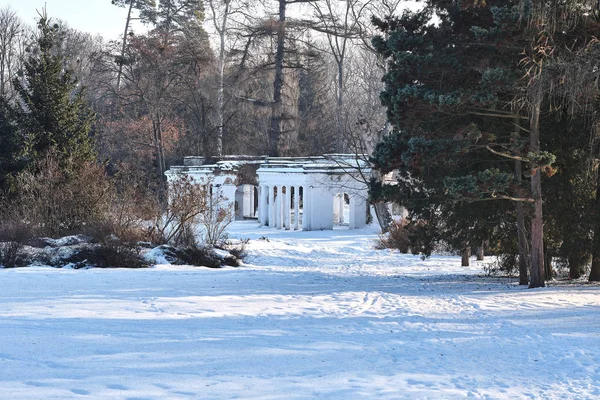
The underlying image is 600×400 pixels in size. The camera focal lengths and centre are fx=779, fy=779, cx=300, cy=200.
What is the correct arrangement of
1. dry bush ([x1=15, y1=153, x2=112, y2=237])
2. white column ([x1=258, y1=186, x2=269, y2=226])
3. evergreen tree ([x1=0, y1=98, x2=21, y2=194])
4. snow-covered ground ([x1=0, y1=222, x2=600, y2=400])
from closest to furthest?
snow-covered ground ([x1=0, y1=222, x2=600, y2=400]) < dry bush ([x1=15, y1=153, x2=112, y2=237]) < evergreen tree ([x1=0, y1=98, x2=21, y2=194]) < white column ([x1=258, y1=186, x2=269, y2=226])

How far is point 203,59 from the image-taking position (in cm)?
4625

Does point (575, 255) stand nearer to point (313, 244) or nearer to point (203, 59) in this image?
point (313, 244)

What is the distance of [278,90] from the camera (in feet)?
141

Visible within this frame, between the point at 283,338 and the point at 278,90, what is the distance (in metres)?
34.5

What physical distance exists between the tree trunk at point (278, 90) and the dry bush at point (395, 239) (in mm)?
12913

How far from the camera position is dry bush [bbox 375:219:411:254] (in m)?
29.6

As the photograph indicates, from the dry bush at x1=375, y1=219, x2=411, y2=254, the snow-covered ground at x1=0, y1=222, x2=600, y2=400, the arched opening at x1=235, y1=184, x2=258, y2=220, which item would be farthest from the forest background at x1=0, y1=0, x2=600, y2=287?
the arched opening at x1=235, y1=184, x2=258, y2=220

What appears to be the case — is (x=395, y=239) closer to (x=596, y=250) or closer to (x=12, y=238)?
(x=596, y=250)

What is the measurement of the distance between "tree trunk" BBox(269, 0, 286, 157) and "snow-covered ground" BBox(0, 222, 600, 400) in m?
27.3

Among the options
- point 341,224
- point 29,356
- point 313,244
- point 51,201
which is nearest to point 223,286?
point 29,356

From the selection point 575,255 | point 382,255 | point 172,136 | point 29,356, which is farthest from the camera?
point 172,136

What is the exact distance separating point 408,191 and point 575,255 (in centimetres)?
394

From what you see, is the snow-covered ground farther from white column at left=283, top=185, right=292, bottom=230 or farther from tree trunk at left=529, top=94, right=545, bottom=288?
white column at left=283, top=185, right=292, bottom=230

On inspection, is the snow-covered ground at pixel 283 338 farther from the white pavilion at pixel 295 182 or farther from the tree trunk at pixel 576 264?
the white pavilion at pixel 295 182
